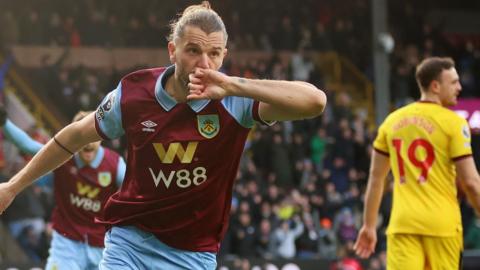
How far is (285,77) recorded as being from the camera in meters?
23.0

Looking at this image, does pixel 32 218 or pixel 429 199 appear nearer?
pixel 429 199

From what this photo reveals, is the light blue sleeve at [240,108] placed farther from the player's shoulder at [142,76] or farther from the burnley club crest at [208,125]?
the player's shoulder at [142,76]

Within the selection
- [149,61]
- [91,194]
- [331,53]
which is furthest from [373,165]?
[331,53]

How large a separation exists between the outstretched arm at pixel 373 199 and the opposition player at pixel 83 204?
7.12ft

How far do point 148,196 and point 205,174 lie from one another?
12.9 inches

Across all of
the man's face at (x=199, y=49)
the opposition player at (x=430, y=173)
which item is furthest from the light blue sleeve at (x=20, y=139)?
the man's face at (x=199, y=49)

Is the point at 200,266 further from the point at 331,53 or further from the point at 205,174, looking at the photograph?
the point at 331,53

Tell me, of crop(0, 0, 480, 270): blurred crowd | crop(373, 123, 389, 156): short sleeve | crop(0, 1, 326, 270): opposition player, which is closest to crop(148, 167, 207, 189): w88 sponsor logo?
crop(0, 1, 326, 270): opposition player

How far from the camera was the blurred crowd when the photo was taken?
674 inches

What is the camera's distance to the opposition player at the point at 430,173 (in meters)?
7.29

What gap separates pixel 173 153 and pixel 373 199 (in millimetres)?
2977

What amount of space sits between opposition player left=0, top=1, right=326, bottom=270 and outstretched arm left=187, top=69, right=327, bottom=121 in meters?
0.12

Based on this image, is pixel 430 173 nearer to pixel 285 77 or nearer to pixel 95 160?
pixel 95 160

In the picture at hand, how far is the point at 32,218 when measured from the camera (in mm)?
15688
